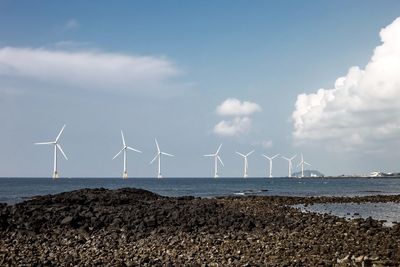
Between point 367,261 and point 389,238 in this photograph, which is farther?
point 389,238

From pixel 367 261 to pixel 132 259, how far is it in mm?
8310

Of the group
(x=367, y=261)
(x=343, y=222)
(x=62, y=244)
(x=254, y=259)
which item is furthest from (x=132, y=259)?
(x=343, y=222)

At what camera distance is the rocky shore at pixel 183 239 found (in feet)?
62.5

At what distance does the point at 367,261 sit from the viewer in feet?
56.9

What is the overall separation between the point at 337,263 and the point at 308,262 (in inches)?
38.6

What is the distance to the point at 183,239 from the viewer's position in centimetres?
2461

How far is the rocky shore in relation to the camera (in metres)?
19.1

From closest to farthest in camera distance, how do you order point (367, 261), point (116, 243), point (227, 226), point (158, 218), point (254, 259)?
point (367, 261), point (254, 259), point (116, 243), point (227, 226), point (158, 218)

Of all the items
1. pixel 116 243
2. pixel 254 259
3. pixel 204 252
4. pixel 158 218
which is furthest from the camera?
pixel 158 218

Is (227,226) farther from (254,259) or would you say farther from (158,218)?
(254,259)

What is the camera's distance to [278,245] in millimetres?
21875

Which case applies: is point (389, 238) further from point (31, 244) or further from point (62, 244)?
point (31, 244)

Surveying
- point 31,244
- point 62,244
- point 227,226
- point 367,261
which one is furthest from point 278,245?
point 31,244

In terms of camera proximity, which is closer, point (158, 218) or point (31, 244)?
point (31, 244)
